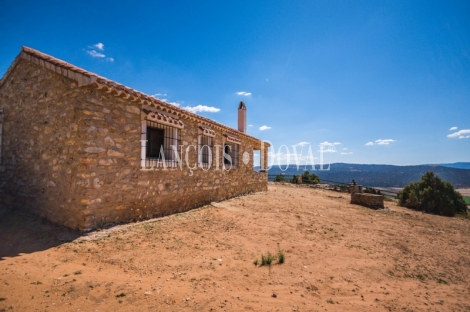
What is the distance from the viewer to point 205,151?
8734 millimetres

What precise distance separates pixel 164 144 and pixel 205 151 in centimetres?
202

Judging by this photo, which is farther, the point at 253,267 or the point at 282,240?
the point at 282,240

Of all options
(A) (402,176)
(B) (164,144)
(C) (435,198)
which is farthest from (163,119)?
(A) (402,176)

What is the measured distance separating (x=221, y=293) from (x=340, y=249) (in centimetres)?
316

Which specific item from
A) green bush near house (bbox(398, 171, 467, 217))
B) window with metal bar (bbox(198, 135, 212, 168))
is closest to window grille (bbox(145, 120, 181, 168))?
window with metal bar (bbox(198, 135, 212, 168))

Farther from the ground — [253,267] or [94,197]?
[94,197]

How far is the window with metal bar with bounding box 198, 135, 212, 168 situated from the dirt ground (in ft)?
8.75

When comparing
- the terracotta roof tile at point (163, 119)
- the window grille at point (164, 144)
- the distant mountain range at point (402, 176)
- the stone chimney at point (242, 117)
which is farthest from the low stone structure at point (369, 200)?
the distant mountain range at point (402, 176)

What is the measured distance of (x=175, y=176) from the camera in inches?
280

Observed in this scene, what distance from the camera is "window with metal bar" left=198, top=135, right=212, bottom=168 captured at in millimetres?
8344

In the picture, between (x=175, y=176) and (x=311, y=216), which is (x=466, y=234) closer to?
(x=311, y=216)

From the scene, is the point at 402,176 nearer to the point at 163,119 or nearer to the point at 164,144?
the point at 164,144

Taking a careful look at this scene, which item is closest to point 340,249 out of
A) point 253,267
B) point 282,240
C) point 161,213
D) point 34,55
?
point 282,240

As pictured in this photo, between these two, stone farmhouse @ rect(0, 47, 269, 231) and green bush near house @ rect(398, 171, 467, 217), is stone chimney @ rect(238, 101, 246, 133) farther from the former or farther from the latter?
green bush near house @ rect(398, 171, 467, 217)
